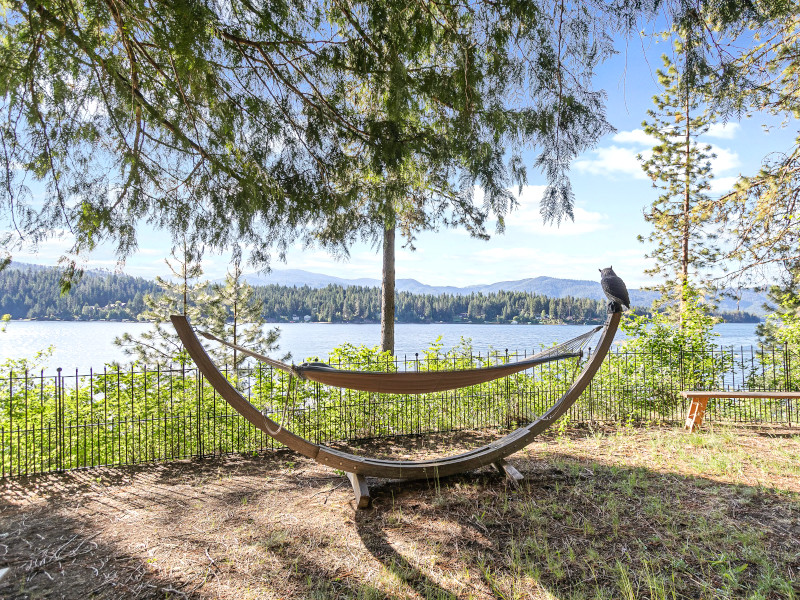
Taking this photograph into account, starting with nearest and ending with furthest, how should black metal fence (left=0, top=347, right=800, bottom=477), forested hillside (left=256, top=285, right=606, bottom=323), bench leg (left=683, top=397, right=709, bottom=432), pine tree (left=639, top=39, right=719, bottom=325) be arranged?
black metal fence (left=0, top=347, right=800, bottom=477) → bench leg (left=683, top=397, right=709, bottom=432) → pine tree (left=639, top=39, right=719, bottom=325) → forested hillside (left=256, top=285, right=606, bottom=323)

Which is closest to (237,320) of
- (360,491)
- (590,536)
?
(360,491)

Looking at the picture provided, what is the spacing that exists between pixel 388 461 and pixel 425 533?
67cm

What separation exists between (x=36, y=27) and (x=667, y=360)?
271 inches

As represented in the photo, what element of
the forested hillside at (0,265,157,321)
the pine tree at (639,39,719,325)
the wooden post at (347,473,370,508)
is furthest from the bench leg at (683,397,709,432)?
the pine tree at (639,39,719,325)

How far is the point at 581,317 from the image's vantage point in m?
19.2

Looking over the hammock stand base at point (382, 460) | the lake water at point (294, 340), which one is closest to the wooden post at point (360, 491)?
the hammock stand base at point (382, 460)

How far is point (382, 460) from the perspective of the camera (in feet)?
10.3

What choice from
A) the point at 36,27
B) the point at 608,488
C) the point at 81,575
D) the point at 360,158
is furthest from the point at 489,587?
the point at 36,27

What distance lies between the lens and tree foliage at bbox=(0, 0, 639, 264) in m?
2.38

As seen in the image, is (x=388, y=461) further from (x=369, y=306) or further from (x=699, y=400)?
(x=369, y=306)

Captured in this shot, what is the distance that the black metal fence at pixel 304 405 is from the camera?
175 inches

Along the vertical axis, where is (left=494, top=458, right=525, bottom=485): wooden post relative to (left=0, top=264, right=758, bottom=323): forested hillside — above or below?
below

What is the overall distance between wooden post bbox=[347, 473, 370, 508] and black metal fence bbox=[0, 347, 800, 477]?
1.02m

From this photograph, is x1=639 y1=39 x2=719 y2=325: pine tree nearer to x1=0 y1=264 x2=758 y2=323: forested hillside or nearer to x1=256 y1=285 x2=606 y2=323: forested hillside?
x1=0 y1=264 x2=758 y2=323: forested hillside
